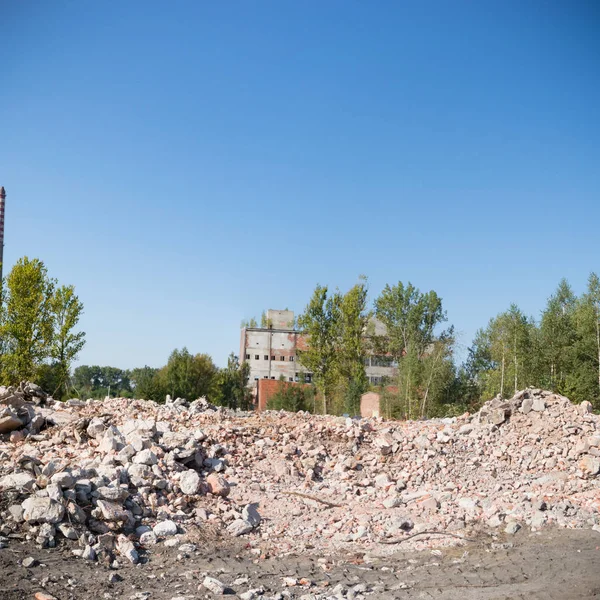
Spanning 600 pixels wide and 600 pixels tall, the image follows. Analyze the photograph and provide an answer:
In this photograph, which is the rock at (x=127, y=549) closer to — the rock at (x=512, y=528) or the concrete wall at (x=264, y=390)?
the rock at (x=512, y=528)

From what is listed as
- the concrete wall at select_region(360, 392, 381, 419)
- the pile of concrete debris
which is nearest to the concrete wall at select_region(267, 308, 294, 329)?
the concrete wall at select_region(360, 392, 381, 419)

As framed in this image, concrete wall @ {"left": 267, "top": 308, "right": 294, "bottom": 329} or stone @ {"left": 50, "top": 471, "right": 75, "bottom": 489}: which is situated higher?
concrete wall @ {"left": 267, "top": 308, "right": 294, "bottom": 329}

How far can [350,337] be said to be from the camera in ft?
115

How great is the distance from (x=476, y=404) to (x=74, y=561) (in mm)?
30113

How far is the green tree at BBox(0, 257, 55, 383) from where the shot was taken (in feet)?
83.8

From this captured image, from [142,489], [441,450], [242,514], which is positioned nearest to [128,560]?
[142,489]

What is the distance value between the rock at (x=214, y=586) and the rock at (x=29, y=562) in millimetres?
1854

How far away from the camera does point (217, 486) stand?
9.49 meters

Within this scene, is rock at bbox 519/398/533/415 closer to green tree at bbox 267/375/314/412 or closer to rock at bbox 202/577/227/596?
rock at bbox 202/577/227/596

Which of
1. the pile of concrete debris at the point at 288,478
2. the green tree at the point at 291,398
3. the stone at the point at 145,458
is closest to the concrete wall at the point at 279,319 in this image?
the green tree at the point at 291,398

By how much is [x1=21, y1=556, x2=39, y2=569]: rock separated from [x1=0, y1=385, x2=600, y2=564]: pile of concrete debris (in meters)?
0.46

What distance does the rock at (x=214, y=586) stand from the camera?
21.2ft

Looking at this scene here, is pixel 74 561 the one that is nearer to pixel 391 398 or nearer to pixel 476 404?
pixel 391 398

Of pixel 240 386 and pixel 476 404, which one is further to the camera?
pixel 240 386
